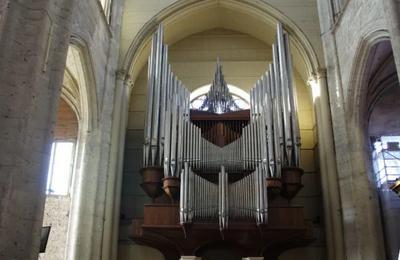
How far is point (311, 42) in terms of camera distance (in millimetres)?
12641

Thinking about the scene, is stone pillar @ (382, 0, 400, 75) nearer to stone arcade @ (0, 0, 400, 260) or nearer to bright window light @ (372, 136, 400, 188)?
stone arcade @ (0, 0, 400, 260)

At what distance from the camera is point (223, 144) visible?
11.1 m

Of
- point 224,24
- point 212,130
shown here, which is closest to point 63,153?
point 212,130

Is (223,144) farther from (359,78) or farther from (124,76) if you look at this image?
(359,78)

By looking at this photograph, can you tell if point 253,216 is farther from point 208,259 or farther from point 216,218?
point 208,259

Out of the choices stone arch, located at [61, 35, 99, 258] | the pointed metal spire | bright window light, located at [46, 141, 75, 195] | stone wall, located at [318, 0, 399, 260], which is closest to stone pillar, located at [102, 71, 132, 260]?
stone arch, located at [61, 35, 99, 258]

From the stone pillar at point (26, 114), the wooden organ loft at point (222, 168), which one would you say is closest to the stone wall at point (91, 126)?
the wooden organ loft at point (222, 168)

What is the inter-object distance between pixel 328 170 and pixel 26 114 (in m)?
7.25

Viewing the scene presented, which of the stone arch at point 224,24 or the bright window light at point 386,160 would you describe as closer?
the stone arch at point 224,24

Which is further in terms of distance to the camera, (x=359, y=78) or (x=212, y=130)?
(x=212, y=130)

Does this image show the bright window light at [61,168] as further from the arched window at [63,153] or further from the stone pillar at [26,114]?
the stone pillar at [26,114]

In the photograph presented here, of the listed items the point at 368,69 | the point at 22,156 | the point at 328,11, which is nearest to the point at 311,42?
the point at 328,11

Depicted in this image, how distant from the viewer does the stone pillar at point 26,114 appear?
5.83 m

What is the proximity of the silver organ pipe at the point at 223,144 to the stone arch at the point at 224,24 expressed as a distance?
814 mm
